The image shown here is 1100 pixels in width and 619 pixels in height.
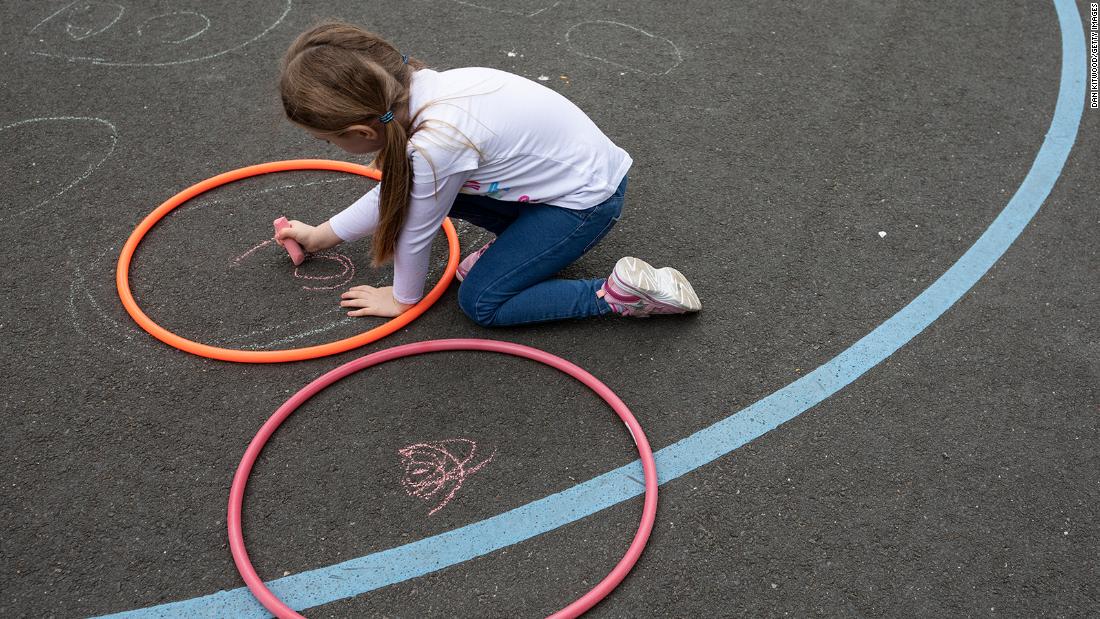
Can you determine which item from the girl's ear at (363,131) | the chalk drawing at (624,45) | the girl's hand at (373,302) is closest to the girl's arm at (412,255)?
the girl's hand at (373,302)

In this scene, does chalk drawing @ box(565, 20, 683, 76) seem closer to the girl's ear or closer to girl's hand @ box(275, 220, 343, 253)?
girl's hand @ box(275, 220, 343, 253)

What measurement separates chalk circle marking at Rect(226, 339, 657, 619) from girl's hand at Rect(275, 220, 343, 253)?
24.4 inches

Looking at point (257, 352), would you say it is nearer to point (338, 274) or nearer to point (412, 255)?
point (338, 274)

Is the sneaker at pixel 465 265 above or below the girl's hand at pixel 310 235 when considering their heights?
below

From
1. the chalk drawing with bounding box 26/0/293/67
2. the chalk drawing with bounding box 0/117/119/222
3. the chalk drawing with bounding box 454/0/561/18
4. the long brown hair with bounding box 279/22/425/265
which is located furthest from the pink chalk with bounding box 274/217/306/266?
the chalk drawing with bounding box 454/0/561/18

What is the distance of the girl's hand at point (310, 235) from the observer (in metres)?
3.68

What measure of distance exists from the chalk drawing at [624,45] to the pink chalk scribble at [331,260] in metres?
2.20

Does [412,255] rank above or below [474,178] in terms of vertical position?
below

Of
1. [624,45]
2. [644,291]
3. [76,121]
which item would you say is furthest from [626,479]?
[76,121]

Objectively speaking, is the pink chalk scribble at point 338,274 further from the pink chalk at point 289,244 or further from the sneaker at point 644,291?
the sneaker at point 644,291

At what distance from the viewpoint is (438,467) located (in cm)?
311

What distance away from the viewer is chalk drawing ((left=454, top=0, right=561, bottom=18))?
5.56 m

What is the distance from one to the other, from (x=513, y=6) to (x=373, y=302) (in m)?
2.85

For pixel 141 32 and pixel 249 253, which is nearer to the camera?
pixel 249 253
